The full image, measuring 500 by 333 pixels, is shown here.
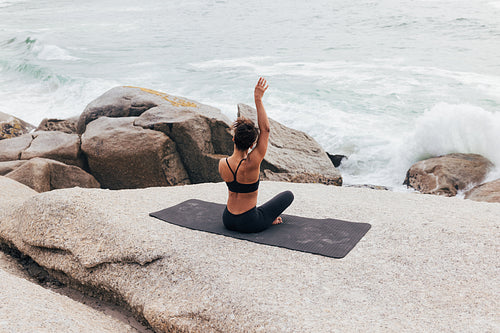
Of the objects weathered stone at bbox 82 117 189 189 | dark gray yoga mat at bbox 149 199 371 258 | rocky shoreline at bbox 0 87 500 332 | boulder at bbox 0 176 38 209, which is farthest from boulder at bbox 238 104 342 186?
boulder at bbox 0 176 38 209

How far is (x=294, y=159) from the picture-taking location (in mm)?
8453

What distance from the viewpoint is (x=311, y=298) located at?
3156mm

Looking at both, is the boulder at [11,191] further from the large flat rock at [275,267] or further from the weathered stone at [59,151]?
the weathered stone at [59,151]

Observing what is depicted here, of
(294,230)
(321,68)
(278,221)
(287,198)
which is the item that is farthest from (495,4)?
(294,230)

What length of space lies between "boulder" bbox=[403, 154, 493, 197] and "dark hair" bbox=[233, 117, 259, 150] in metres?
5.25

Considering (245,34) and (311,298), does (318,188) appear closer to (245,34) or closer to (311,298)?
(311,298)

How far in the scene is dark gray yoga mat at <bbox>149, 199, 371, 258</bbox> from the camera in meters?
4.00

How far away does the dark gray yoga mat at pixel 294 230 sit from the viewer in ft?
13.1

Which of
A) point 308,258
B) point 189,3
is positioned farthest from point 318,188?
point 189,3

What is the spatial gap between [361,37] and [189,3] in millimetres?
22420

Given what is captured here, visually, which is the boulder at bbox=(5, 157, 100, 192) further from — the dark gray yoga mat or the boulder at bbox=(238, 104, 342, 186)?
the dark gray yoga mat

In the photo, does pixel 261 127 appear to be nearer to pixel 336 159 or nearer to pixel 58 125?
pixel 336 159

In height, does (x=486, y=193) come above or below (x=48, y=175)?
below

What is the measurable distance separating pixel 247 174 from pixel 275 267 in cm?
99
